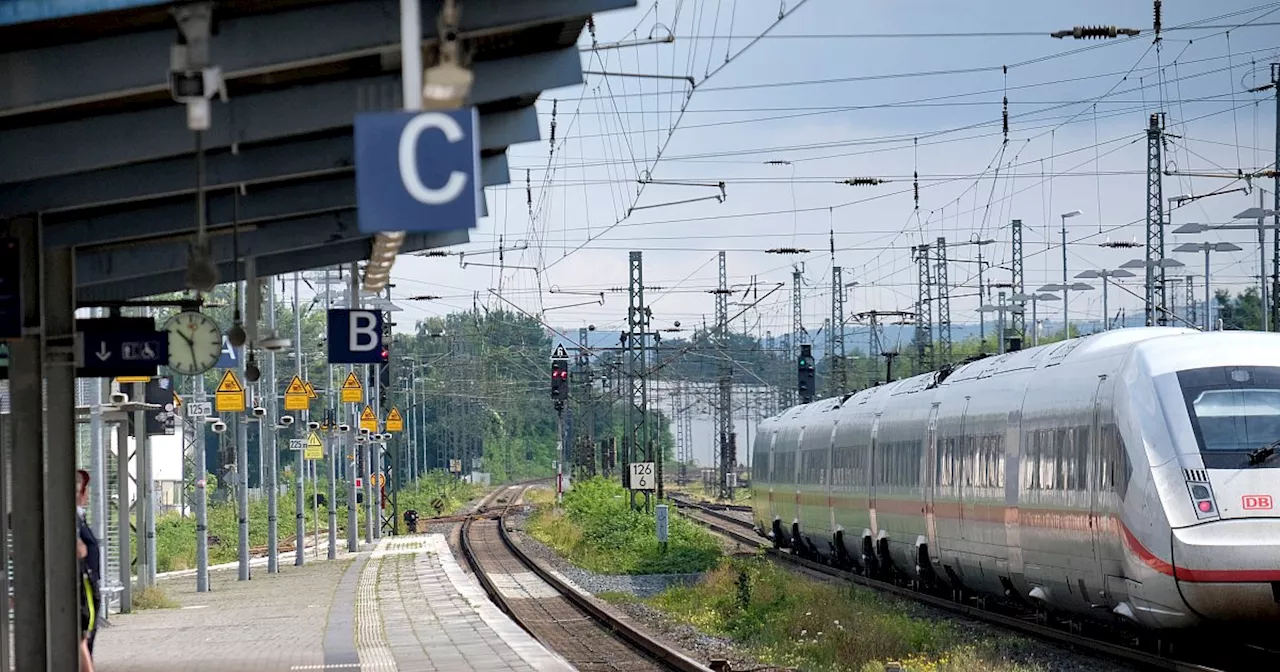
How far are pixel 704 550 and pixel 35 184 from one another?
2478cm

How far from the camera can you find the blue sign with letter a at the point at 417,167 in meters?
8.75

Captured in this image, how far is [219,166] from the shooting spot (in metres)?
14.8

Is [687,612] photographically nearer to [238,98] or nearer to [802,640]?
[802,640]

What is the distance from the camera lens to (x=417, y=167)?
877 cm

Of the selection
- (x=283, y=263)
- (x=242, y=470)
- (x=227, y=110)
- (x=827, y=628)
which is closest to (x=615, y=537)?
(x=242, y=470)

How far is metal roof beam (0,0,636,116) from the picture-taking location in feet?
35.2

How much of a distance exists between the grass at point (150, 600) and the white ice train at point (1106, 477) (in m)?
12.0

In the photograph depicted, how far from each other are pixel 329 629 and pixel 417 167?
16.5 metres

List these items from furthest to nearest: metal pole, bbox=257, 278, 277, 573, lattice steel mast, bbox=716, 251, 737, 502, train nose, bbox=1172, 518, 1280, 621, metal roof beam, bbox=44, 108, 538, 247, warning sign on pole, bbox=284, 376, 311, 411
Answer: lattice steel mast, bbox=716, 251, 737, 502 → metal pole, bbox=257, 278, 277, 573 → warning sign on pole, bbox=284, 376, 311, 411 → metal roof beam, bbox=44, 108, 538, 247 → train nose, bbox=1172, 518, 1280, 621

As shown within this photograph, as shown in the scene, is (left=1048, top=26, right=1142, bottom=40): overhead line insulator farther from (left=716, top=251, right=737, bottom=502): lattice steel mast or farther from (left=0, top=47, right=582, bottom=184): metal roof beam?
(left=716, top=251, right=737, bottom=502): lattice steel mast

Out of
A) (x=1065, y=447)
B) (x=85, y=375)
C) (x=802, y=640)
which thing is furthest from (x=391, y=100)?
(x=802, y=640)

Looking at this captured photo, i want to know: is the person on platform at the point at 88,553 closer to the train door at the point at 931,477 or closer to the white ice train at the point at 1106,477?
the white ice train at the point at 1106,477

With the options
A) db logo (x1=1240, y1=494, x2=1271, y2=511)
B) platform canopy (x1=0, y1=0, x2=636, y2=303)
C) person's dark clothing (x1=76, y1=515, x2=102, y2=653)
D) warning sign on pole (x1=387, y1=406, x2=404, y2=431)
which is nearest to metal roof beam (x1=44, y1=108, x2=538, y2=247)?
platform canopy (x1=0, y1=0, x2=636, y2=303)

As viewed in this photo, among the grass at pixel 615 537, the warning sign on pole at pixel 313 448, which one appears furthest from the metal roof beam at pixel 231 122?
the warning sign on pole at pixel 313 448
